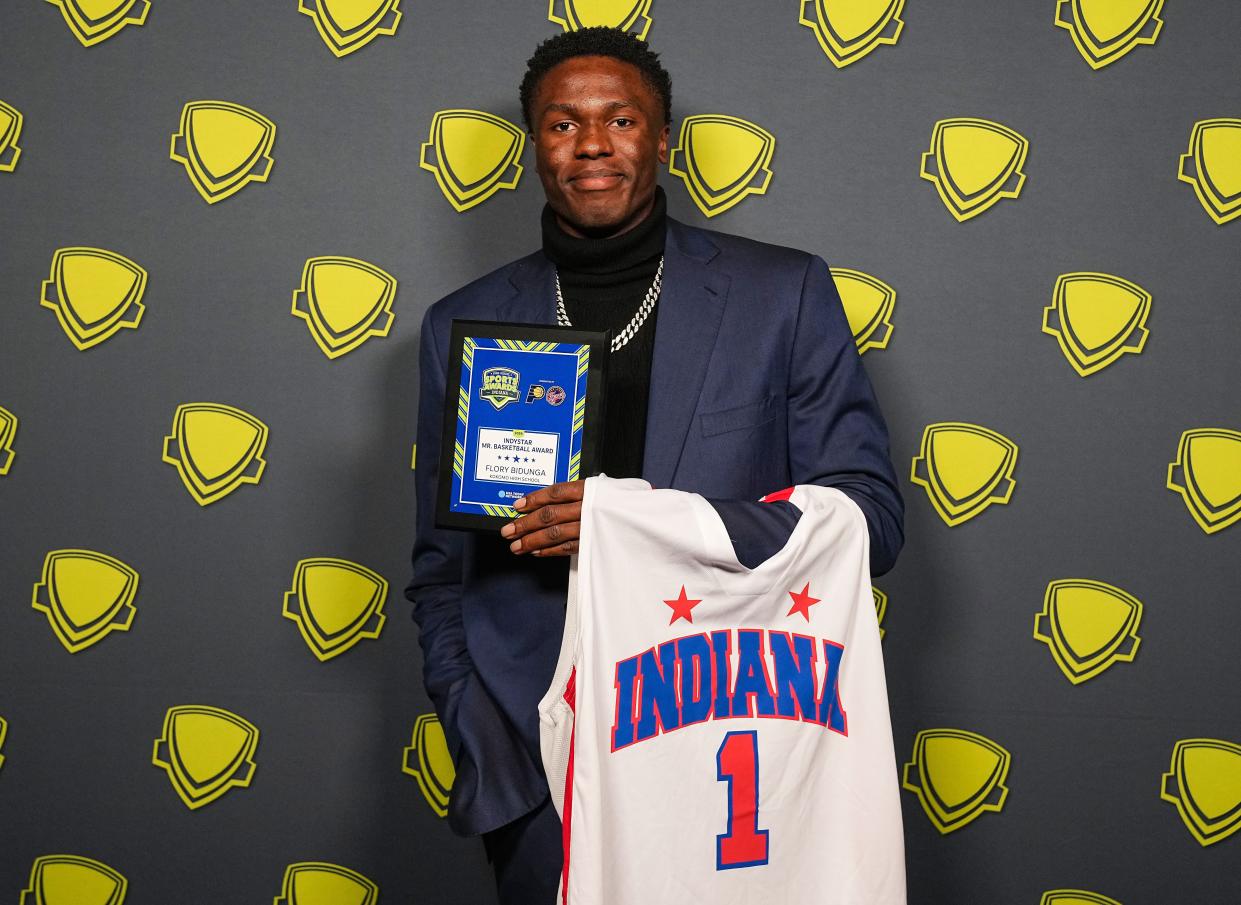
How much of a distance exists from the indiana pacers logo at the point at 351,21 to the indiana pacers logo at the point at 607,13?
289mm

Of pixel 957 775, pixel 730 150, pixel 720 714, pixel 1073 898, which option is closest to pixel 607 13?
pixel 730 150

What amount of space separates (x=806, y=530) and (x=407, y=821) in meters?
1.14

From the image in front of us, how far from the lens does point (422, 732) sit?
81.0 inches

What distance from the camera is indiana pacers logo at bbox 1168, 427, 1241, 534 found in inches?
78.1

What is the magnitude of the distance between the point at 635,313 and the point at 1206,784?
4.35 ft

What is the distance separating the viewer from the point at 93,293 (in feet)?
6.79

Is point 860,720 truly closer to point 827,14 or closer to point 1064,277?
point 1064,277

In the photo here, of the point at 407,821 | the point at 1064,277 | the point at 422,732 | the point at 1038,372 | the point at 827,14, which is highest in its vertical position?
the point at 827,14

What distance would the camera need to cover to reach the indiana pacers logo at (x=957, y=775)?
6.62ft

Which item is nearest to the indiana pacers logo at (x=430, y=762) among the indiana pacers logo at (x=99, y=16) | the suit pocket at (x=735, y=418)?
the suit pocket at (x=735, y=418)

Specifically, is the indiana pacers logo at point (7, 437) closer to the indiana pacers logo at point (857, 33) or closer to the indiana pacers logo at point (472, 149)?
the indiana pacers logo at point (472, 149)

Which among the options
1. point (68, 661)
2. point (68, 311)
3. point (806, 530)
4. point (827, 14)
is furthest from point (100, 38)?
point (806, 530)

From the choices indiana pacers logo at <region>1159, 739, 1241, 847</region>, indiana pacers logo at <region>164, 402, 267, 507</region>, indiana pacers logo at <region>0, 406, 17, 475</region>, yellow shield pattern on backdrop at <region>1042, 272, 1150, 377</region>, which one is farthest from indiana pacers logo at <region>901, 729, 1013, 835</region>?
indiana pacers logo at <region>0, 406, 17, 475</region>

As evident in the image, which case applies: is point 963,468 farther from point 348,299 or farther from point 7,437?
point 7,437
